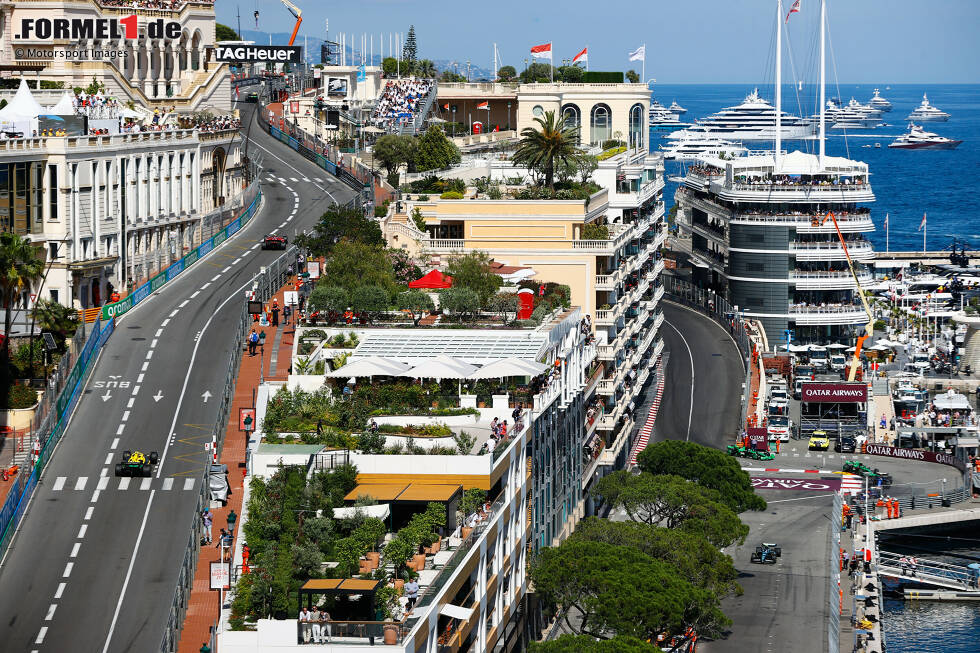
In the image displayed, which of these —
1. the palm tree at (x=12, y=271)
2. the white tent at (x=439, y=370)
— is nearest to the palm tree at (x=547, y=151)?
the palm tree at (x=12, y=271)

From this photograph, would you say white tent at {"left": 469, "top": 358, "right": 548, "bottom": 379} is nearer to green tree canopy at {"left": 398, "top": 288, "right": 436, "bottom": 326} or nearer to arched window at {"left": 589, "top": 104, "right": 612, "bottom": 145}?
green tree canopy at {"left": 398, "top": 288, "right": 436, "bottom": 326}

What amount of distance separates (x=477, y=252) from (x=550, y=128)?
59.7 ft

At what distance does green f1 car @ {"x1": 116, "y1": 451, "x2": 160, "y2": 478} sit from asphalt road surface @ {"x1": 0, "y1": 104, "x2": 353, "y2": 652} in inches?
14.6

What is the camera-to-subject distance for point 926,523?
111 metres

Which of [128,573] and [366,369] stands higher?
[366,369]

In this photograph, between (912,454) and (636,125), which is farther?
(636,125)

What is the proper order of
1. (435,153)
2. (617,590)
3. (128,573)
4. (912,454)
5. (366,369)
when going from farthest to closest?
(435,153)
(912,454)
(366,369)
(617,590)
(128,573)

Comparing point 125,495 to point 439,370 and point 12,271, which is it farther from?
point 12,271

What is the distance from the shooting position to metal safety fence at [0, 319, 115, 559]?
2635 inches

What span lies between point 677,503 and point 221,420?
76.6 feet

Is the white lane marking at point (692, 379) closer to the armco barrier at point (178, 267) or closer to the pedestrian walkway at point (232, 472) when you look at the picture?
the pedestrian walkway at point (232, 472)

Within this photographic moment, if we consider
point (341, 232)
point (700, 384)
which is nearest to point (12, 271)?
point (341, 232)

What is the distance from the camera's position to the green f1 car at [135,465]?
7319cm

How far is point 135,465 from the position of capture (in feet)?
240
